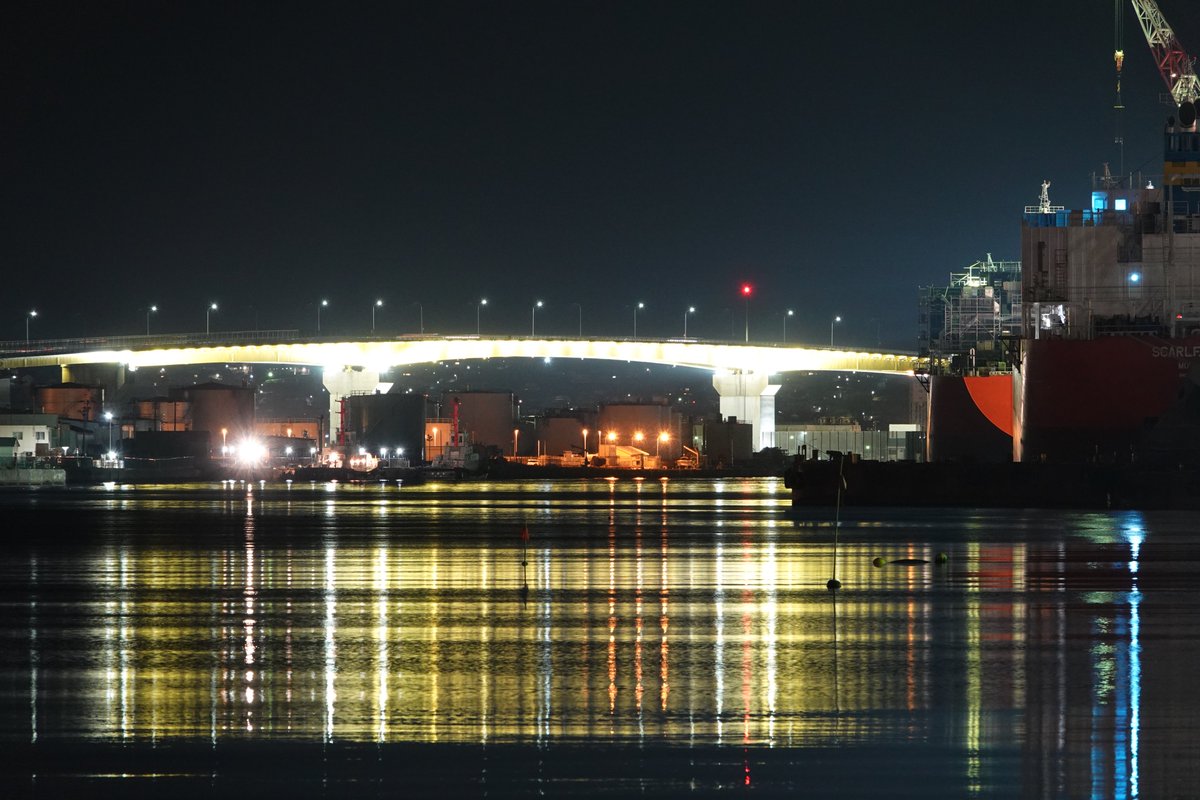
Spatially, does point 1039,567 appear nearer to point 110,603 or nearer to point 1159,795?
point 110,603

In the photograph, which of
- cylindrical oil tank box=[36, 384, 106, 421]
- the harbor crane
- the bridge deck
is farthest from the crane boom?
cylindrical oil tank box=[36, 384, 106, 421]

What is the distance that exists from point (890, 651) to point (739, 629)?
236 centimetres

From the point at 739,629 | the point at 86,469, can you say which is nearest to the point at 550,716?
the point at 739,629

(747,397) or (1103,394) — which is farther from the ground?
(747,397)

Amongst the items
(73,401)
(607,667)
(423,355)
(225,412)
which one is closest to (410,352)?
A: (423,355)

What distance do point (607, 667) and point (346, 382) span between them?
136 metres

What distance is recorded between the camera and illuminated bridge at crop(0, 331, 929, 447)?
488 ft

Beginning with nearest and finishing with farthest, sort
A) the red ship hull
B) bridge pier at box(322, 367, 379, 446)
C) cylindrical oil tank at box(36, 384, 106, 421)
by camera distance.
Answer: the red ship hull → bridge pier at box(322, 367, 379, 446) → cylindrical oil tank at box(36, 384, 106, 421)

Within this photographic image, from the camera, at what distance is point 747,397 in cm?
14912

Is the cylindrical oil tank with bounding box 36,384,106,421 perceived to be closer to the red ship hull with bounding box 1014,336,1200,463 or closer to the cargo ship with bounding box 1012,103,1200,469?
the cargo ship with bounding box 1012,103,1200,469

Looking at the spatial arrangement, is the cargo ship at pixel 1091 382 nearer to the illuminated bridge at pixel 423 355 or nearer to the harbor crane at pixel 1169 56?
the harbor crane at pixel 1169 56

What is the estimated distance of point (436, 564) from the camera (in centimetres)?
2967

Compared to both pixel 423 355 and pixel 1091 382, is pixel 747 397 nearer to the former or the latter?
pixel 423 355

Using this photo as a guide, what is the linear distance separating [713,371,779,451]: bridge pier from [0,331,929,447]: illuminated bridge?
9cm
